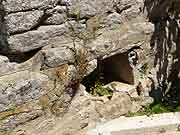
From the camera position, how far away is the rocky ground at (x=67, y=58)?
4969mm

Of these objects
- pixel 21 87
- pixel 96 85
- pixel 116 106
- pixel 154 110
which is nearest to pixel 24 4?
pixel 21 87

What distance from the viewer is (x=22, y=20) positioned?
4.97 metres

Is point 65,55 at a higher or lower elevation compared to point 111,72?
higher

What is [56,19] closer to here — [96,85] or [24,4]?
[24,4]

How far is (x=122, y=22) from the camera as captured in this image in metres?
5.72

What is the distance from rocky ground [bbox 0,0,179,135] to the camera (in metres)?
4.97

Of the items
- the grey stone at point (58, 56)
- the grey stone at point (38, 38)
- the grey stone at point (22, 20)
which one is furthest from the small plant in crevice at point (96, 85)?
the grey stone at point (22, 20)

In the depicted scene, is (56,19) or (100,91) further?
(100,91)

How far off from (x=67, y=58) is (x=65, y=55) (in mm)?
40

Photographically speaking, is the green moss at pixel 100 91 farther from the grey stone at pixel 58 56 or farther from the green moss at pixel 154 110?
the grey stone at pixel 58 56

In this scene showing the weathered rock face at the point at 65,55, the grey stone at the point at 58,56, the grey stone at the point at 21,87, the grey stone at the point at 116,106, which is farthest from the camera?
the grey stone at the point at 116,106

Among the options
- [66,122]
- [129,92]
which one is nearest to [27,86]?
[66,122]

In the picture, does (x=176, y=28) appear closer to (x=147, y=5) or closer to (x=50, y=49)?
(x=147, y=5)

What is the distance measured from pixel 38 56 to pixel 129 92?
4.22ft
